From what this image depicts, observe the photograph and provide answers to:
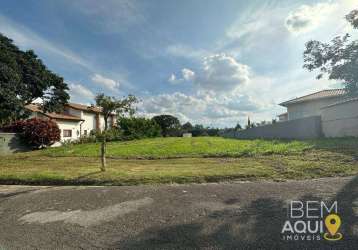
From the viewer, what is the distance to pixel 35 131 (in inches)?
782

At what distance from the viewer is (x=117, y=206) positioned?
14.3 ft

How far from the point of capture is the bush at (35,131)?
19.8 m

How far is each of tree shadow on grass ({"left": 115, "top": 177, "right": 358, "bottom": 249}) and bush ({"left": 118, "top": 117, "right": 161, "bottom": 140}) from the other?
24424 mm

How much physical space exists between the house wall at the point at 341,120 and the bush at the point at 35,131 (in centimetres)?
2446

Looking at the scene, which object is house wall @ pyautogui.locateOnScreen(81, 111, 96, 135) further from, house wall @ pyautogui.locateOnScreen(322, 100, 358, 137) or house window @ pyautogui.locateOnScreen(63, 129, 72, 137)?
house wall @ pyautogui.locateOnScreen(322, 100, 358, 137)

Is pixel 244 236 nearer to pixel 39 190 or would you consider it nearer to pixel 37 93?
pixel 39 190

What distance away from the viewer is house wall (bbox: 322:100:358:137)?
13766mm

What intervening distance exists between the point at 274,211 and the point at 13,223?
4.65m

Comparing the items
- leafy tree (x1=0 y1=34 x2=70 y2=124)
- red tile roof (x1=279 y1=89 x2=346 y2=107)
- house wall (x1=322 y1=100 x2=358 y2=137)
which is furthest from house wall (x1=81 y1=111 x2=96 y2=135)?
house wall (x1=322 y1=100 x2=358 y2=137)
